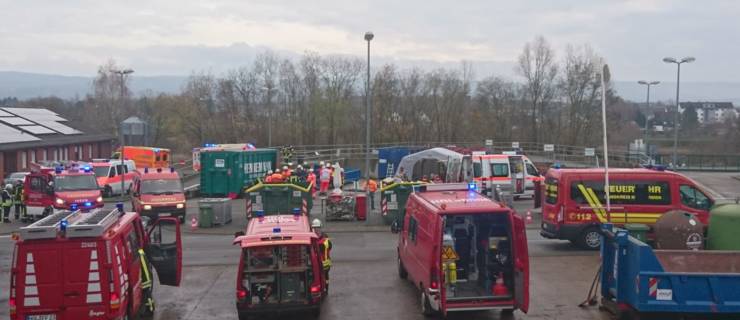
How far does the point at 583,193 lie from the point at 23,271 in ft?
46.4

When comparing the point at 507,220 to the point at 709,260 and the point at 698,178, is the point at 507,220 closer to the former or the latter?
the point at 709,260

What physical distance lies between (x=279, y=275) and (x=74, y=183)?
1838 cm

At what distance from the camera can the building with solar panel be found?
4666cm

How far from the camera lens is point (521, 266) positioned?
40.2 feet

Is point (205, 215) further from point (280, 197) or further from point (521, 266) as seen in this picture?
point (521, 266)

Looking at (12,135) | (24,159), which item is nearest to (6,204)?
(24,159)

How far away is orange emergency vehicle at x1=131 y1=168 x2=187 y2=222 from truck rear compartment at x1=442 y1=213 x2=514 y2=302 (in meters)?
15.6

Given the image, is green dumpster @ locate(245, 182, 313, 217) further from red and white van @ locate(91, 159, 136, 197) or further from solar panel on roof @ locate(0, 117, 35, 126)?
solar panel on roof @ locate(0, 117, 35, 126)

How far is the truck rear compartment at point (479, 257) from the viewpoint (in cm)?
1262

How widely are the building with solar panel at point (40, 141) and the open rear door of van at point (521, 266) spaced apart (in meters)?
40.1

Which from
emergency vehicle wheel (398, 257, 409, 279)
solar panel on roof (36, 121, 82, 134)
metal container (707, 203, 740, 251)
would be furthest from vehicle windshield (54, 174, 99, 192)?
solar panel on roof (36, 121, 82, 134)

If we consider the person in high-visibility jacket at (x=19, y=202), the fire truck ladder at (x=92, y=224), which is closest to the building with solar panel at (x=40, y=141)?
the person in high-visibility jacket at (x=19, y=202)

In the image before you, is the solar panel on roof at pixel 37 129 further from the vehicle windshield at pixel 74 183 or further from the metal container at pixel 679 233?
the metal container at pixel 679 233

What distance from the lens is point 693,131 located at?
91.7 metres
